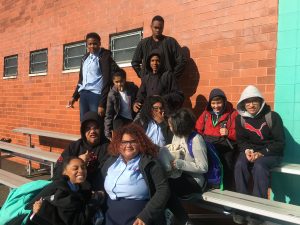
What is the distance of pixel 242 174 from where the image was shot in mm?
3814


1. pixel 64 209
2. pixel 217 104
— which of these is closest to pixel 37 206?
pixel 64 209

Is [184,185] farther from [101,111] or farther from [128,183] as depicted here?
[101,111]

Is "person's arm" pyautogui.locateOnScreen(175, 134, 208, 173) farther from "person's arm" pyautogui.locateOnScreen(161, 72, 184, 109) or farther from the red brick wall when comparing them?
the red brick wall

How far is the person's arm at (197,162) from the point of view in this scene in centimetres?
337

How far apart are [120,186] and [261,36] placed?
2.44m

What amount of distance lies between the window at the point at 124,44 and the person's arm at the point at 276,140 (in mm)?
2923

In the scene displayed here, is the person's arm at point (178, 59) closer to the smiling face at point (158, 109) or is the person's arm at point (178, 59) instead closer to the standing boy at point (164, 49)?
the standing boy at point (164, 49)

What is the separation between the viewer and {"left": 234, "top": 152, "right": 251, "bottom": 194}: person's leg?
12.5 ft

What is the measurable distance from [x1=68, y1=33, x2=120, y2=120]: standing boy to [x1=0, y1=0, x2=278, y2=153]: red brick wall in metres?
0.78

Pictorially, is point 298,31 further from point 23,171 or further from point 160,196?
point 23,171

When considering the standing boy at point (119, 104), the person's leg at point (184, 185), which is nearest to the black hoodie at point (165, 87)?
the standing boy at point (119, 104)

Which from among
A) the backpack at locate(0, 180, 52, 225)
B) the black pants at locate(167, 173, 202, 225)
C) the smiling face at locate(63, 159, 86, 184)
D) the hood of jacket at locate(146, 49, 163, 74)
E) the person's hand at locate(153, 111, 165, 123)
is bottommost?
the backpack at locate(0, 180, 52, 225)

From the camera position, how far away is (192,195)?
140 inches

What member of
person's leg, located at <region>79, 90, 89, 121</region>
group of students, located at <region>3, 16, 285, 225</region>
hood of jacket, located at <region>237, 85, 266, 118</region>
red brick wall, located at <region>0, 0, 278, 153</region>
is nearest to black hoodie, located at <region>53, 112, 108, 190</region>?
group of students, located at <region>3, 16, 285, 225</region>
